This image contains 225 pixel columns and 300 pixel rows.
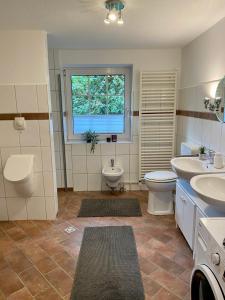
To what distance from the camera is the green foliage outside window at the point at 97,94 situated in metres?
3.67

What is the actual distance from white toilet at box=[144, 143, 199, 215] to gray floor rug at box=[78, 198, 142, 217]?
0.25 m

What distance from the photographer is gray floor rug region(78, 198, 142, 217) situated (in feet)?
9.95

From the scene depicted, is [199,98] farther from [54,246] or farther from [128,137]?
[54,246]

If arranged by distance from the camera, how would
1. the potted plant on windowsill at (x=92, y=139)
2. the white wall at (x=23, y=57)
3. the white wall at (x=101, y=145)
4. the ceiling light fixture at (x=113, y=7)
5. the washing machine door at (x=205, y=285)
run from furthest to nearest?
the potted plant on windowsill at (x=92, y=139), the white wall at (x=101, y=145), the white wall at (x=23, y=57), the ceiling light fixture at (x=113, y=7), the washing machine door at (x=205, y=285)

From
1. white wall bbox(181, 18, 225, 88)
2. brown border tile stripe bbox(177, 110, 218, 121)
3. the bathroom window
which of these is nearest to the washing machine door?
brown border tile stripe bbox(177, 110, 218, 121)

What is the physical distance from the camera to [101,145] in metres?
3.66

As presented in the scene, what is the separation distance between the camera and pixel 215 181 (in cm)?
188

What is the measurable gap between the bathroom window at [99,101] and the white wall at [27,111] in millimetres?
1042

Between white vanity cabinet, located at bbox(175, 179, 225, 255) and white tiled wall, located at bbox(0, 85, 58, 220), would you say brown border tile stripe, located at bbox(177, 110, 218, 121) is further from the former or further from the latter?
white tiled wall, located at bbox(0, 85, 58, 220)

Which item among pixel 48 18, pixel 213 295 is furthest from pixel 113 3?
pixel 213 295

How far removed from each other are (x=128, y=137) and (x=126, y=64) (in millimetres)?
1138

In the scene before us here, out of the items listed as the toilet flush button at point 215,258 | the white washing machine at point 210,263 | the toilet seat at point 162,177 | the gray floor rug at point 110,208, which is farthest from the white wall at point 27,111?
the toilet flush button at point 215,258

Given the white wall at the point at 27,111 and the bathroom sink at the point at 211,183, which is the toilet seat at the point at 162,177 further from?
the white wall at the point at 27,111

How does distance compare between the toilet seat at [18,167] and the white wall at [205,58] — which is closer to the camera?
the white wall at [205,58]
